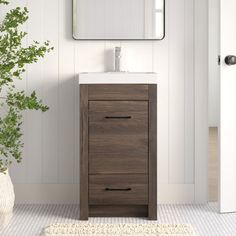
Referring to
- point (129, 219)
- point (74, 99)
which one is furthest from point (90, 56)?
point (129, 219)

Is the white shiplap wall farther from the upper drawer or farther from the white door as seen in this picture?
the upper drawer

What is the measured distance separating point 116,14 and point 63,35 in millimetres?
381

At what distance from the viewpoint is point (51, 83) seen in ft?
14.8

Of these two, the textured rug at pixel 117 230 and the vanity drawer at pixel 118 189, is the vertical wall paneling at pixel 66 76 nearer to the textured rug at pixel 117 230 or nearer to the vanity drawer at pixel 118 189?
the vanity drawer at pixel 118 189

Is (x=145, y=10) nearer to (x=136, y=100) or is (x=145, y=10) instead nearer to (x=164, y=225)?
(x=136, y=100)

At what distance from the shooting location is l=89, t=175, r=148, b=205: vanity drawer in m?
4.11

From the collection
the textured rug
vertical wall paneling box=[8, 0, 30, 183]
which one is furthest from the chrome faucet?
the textured rug

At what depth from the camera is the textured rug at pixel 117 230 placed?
3.73m

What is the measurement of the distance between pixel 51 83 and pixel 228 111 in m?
1.18

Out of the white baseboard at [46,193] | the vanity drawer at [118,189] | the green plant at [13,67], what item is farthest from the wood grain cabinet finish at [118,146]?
the white baseboard at [46,193]

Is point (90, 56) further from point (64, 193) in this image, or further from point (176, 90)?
point (64, 193)

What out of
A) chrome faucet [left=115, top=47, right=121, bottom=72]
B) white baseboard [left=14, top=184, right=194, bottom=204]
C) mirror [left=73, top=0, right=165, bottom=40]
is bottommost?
white baseboard [left=14, top=184, right=194, bottom=204]

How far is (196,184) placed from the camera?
15.0 ft

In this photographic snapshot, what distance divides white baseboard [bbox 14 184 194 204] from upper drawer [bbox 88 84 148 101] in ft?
2.61
